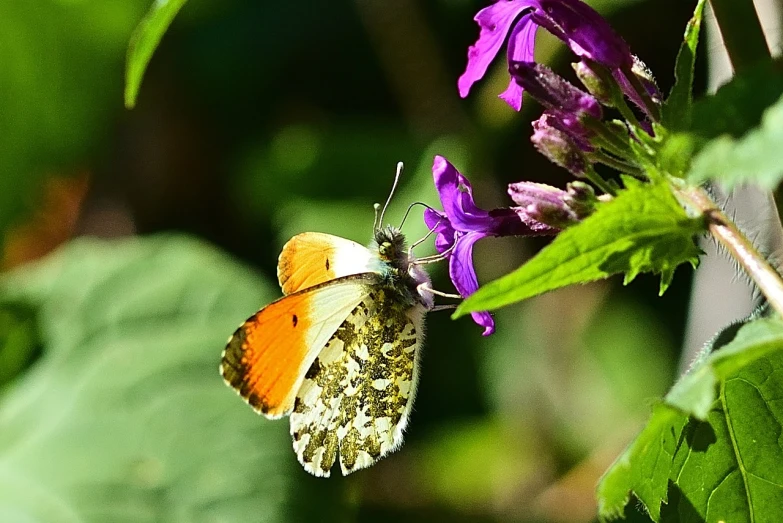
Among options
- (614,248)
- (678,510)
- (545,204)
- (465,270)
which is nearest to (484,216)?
(465,270)

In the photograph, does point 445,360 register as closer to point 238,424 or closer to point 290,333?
point 238,424

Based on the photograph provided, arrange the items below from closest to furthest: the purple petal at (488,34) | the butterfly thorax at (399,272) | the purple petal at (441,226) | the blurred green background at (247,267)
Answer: the purple petal at (488,34) → the purple petal at (441,226) → the butterfly thorax at (399,272) → the blurred green background at (247,267)

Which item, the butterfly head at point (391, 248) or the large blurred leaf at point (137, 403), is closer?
the butterfly head at point (391, 248)

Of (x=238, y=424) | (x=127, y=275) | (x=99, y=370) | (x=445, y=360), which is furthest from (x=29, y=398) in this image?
(x=445, y=360)

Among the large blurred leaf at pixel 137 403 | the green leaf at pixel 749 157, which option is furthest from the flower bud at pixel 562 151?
the large blurred leaf at pixel 137 403

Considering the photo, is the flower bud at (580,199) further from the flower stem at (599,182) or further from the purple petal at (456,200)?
the purple petal at (456,200)

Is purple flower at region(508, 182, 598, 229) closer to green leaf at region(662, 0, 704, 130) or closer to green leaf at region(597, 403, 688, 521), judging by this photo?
green leaf at region(662, 0, 704, 130)
